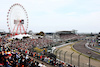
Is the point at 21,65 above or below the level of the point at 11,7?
below

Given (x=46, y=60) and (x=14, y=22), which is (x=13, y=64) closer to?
(x=46, y=60)

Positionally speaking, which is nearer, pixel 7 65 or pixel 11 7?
pixel 7 65

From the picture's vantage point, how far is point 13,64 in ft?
21.5

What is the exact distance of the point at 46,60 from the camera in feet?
39.5

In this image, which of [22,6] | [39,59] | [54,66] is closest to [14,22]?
[22,6]

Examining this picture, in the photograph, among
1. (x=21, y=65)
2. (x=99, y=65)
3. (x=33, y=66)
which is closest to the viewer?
(x=21, y=65)

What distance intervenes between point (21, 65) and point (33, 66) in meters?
1.11

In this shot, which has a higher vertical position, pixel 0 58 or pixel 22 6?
pixel 22 6

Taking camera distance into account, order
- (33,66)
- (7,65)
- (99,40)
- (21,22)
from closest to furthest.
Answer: (7,65) < (33,66) < (99,40) < (21,22)

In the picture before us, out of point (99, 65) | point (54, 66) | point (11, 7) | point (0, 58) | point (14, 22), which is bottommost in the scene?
point (99, 65)

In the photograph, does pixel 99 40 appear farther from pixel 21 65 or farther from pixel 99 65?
pixel 21 65

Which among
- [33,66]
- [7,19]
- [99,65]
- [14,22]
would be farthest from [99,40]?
[7,19]

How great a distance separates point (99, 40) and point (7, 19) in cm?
3474

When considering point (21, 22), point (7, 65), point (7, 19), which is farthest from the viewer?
point (21, 22)
